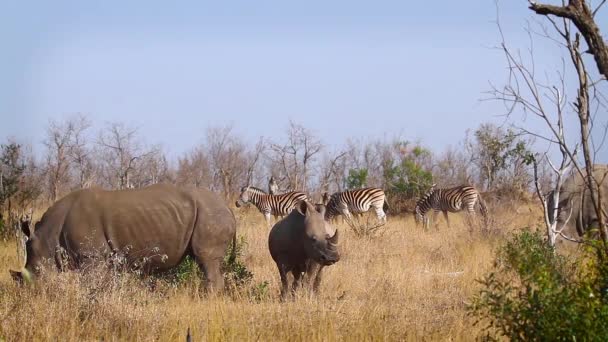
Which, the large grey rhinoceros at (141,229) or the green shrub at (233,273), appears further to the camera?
the green shrub at (233,273)

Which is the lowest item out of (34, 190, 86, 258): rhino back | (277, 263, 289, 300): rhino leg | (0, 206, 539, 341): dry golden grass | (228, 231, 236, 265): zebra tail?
(0, 206, 539, 341): dry golden grass

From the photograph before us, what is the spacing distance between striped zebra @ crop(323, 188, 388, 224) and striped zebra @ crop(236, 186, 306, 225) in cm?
87

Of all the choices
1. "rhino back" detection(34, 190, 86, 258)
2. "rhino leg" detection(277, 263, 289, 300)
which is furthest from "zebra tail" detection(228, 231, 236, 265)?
"rhino back" detection(34, 190, 86, 258)

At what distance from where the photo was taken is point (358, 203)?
2334 cm

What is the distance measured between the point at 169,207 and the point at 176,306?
195 cm

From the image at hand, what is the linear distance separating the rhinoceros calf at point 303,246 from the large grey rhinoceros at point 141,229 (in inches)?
30.1

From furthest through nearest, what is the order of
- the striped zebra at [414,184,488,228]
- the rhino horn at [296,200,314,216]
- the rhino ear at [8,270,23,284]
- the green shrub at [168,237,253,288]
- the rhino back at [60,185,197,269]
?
the striped zebra at [414,184,488,228]
the green shrub at [168,237,253,288]
the rhino horn at [296,200,314,216]
the rhino back at [60,185,197,269]
the rhino ear at [8,270,23,284]

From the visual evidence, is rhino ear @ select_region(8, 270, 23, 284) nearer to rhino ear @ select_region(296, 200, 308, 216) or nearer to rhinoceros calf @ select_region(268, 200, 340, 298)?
rhinoceros calf @ select_region(268, 200, 340, 298)

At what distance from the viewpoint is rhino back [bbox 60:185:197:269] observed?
32.6ft

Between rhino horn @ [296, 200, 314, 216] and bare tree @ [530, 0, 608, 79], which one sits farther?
rhino horn @ [296, 200, 314, 216]

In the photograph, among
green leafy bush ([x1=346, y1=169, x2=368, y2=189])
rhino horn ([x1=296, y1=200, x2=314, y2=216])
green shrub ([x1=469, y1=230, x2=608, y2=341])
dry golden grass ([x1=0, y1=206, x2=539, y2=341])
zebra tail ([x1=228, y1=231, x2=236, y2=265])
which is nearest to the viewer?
green shrub ([x1=469, y1=230, x2=608, y2=341])

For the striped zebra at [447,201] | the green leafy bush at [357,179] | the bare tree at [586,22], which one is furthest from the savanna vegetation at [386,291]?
the green leafy bush at [357,179]

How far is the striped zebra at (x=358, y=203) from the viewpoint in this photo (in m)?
23.2

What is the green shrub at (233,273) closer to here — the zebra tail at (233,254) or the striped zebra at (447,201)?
the zebra tail at (233,254)
